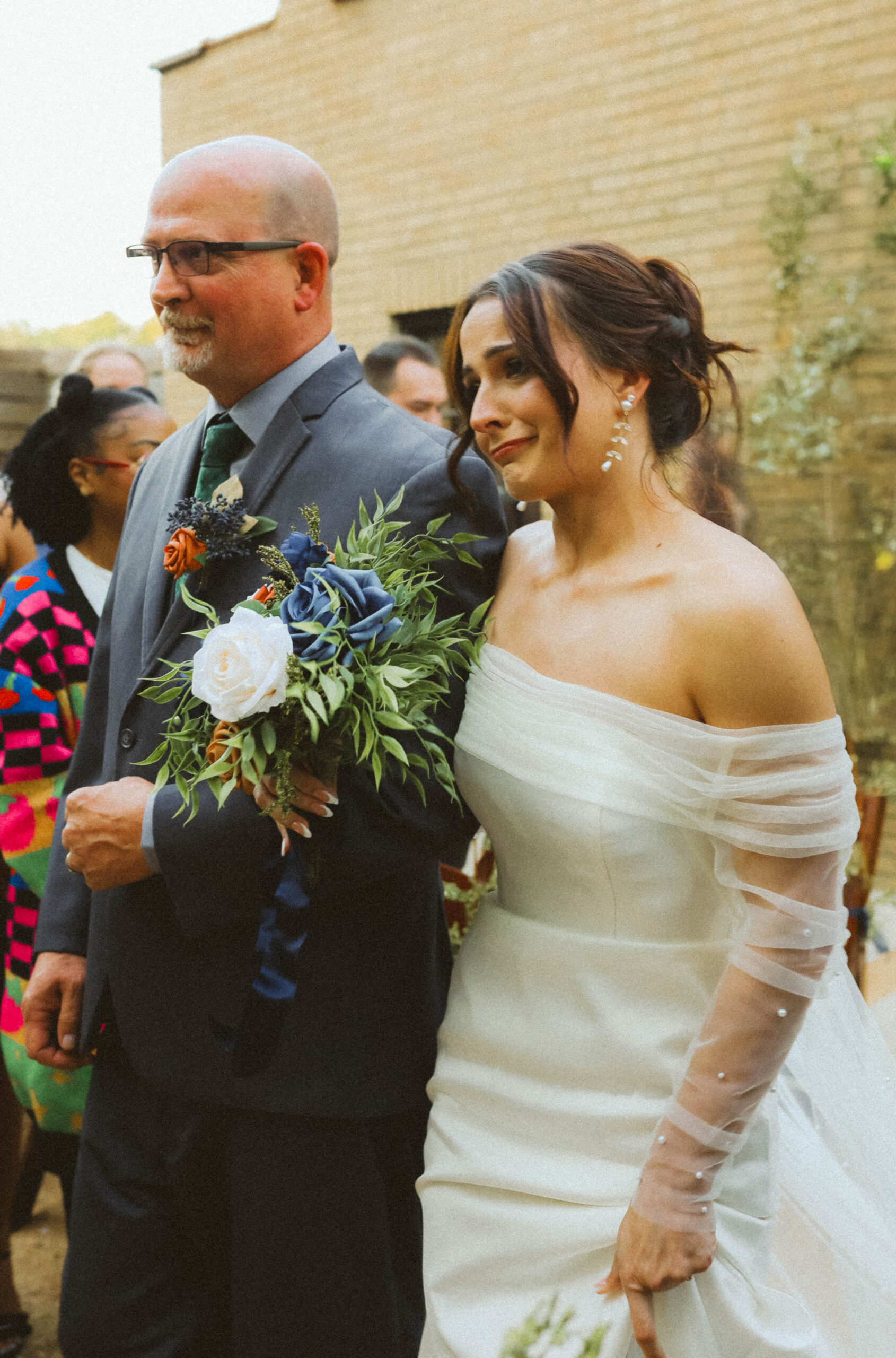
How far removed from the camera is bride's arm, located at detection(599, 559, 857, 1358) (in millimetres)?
1622

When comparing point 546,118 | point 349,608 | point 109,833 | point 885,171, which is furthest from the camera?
point 546,118

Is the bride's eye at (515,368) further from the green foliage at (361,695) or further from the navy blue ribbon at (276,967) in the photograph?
the navy blue ribbon at (276,967)

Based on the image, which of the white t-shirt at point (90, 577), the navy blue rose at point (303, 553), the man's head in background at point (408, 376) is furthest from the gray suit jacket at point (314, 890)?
the man's head in background at point (408, 376)

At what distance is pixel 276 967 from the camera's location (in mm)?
1744

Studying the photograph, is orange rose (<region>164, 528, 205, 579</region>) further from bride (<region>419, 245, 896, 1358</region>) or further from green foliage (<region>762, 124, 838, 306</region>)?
green foliage (<region>762, 124, 838, 306</region>)

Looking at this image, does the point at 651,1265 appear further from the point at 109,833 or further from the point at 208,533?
the point at 208,533

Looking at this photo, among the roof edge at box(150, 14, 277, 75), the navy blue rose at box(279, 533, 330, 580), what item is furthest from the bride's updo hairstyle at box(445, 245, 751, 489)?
the roof edge at box(150, 14, 277, 75)

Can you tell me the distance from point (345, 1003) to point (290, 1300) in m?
0.53

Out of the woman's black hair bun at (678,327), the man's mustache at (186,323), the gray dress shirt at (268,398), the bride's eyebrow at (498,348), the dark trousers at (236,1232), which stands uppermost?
the woman's black hair bun at (678,327)

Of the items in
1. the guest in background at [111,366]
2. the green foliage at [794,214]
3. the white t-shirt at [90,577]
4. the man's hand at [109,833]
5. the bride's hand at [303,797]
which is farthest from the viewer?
the green foliage at [794,214]

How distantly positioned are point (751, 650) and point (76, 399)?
7.28 ft

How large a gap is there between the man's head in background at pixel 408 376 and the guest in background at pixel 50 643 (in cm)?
155

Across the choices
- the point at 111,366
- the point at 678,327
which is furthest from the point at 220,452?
the point at 111,366

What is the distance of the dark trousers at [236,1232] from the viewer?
6.68ft
